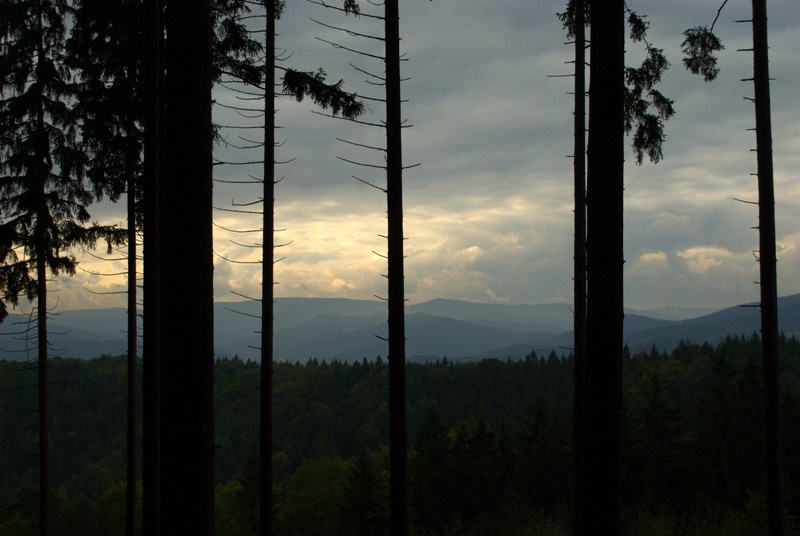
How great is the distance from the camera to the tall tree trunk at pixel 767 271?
31.9 feet

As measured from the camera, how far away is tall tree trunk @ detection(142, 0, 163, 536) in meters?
9.27

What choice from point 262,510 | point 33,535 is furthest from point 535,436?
point 262,510

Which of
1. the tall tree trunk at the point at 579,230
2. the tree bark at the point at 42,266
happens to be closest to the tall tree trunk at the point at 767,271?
the tall tree trunk at the point at 579,230

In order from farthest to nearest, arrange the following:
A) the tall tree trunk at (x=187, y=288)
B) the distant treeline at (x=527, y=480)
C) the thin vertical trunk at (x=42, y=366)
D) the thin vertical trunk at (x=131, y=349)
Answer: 1. the distant treeline at (x=527, y=480)
2. the thin vertical trunk at (x=42, y=366)
3. the thin vertical trunk at (x=131, y=349)
4. the tall tree trunk at (x=187, y=288)

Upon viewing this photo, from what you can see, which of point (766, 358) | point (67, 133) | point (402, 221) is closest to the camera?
point (402, 221)

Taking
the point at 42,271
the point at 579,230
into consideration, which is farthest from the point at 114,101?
Result: the point at 579,230

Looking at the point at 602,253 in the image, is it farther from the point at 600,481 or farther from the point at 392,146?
the point at 392,146

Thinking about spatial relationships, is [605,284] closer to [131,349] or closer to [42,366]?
[131,349]

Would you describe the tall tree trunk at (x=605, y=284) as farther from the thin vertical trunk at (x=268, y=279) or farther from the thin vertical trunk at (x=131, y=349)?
the thin vertical trunk at (x=131, y=349)

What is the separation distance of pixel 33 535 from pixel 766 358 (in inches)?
1127

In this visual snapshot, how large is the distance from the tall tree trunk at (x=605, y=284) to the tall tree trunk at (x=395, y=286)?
9.30ft

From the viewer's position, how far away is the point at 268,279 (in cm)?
1150

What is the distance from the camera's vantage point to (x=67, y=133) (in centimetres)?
1402

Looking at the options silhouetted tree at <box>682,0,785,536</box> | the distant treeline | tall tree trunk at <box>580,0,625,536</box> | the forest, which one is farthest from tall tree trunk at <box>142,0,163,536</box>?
silhouetted tree at <box>682,0,785,536</box>
